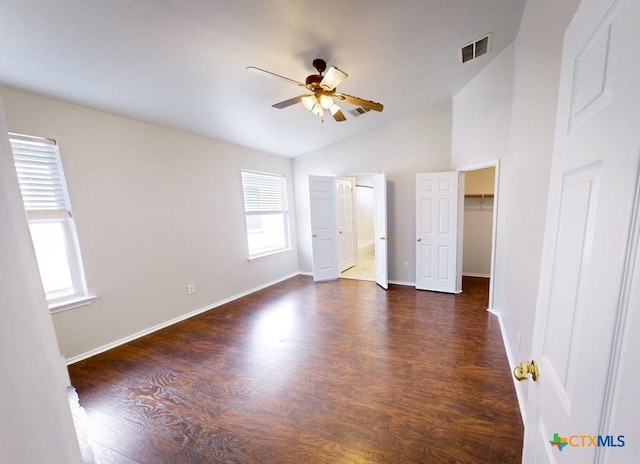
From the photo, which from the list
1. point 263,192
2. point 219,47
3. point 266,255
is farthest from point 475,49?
point 266,255

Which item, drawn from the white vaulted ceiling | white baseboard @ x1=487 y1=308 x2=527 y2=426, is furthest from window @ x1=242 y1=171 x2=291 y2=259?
white baseboard @ x1=487 y1=308 x2=527 y2=426

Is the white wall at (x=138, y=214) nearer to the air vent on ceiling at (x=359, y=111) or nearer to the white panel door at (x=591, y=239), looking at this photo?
the air vent on ceiling at (x=359, y=111)

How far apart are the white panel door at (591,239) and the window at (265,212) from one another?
149 inches

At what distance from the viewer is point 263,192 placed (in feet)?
14.3

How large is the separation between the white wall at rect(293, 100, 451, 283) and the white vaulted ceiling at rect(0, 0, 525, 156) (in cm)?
92

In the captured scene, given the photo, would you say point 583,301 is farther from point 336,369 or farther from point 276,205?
point 276,205

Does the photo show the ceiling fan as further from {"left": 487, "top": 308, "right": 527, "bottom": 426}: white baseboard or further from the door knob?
{"left": 487, "top": 308, "right": 527, "bottom": 426}: white baseboard

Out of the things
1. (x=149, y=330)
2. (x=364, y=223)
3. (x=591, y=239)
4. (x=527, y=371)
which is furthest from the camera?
(x=364, y=223)

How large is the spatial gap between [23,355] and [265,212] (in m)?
4.12

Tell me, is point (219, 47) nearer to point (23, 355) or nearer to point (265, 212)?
point (23, 355)

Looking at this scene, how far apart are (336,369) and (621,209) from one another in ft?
6.83

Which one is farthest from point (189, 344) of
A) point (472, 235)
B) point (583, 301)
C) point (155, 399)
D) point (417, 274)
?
point (472, 235)

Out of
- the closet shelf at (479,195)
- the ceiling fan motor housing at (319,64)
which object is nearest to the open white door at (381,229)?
the closet shelf at (479,195)

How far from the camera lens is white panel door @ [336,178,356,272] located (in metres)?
4.79
